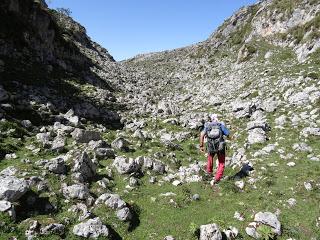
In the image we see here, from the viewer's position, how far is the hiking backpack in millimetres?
15430

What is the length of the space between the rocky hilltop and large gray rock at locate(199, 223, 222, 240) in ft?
0.11

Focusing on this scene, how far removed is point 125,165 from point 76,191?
142 inches

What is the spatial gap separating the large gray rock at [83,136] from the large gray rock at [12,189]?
7.64 m

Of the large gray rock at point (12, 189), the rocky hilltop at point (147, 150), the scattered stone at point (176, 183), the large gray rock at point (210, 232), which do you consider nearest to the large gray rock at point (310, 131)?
the rocky hilltop at point (147, 150)

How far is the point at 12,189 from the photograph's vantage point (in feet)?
36.9

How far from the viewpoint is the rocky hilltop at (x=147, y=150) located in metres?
11.6

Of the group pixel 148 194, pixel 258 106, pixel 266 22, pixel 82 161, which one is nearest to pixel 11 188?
pixel 82 161

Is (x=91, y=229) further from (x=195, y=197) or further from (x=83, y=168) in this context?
(x=195, y=197)

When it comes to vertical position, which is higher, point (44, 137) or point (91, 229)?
point (44, 137)

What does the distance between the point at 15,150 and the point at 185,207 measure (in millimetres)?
8373

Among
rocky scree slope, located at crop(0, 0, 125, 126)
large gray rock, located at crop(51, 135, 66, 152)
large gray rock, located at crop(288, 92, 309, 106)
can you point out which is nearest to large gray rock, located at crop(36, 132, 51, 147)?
large gray rock, located at crop(51, 135, 66, 152)

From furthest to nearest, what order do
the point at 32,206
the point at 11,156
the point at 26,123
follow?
the point at 26,123 → the point at 11,156 → the point at 32,206

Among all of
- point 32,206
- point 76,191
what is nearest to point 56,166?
point 76,191

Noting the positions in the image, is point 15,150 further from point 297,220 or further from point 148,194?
point 297,220
